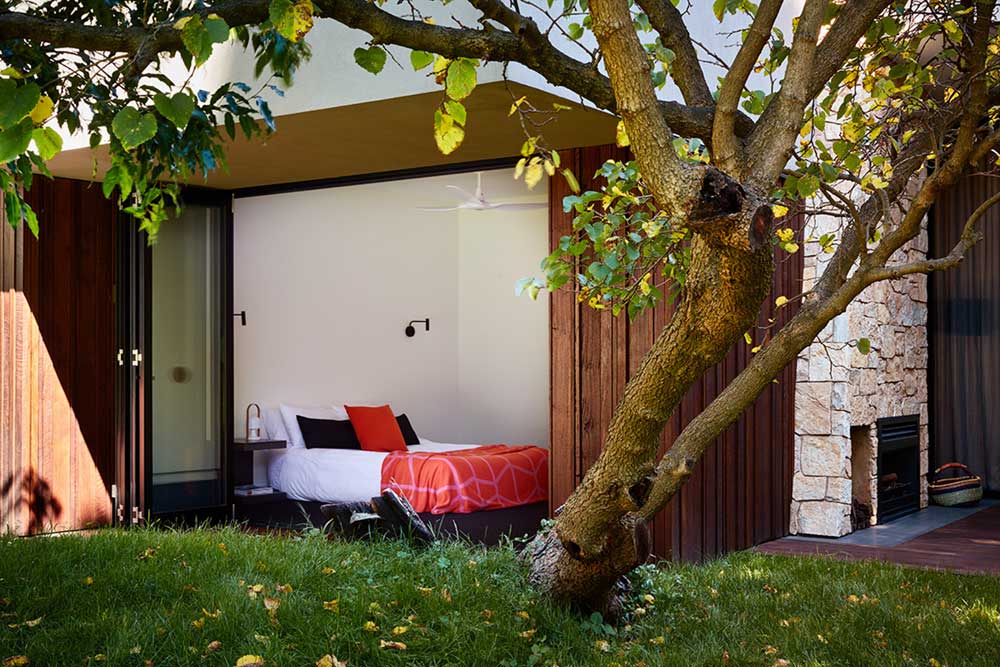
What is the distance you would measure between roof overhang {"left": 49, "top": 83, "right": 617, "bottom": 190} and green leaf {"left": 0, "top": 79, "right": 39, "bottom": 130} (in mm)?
2693

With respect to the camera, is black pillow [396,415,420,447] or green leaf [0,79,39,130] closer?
green leaf [0,79,39,130]

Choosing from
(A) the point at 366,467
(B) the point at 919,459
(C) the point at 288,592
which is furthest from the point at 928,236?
(C) the point at 288,592

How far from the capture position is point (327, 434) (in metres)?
7.89

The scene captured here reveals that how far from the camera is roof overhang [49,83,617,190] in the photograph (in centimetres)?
476

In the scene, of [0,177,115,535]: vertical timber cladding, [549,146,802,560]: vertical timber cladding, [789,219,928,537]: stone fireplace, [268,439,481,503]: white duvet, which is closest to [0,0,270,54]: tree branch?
[549,146,802,560]: vertical timber cladding

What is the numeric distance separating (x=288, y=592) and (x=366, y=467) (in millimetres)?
3308

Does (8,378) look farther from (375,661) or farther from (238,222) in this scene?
(375,661)

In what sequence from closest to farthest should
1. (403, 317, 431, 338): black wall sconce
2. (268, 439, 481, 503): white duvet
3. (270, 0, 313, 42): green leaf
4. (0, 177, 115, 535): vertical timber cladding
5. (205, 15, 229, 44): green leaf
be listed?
(205, 15, 229, 44): green leaf
(270, 0, 313, 42): green leaf
(0, 177, 115, 535): vertical timber cladding
(268, 439, 481, 503): white duvet
(403, 317, 431, 338): black wall sconce

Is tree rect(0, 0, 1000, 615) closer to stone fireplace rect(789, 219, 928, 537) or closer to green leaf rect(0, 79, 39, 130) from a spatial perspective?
green leaf rect(0, 79, 39, 130)

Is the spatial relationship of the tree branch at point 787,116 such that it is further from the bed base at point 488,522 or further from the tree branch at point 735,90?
the bed base at point 488,522

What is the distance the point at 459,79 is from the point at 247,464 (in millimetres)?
5415

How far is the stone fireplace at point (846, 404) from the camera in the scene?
651 cm

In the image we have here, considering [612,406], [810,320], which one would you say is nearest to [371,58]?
[810,320]

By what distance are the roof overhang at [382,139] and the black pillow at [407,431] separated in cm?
264
